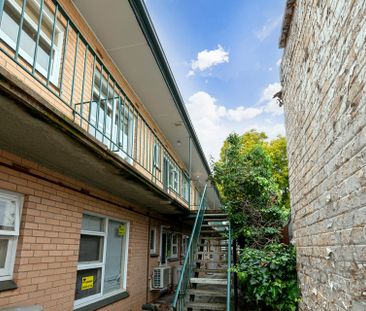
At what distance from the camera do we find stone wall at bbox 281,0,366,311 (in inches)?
80.7

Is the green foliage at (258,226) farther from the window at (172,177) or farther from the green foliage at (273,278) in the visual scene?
the window at (172,177)

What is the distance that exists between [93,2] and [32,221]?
4.05 m

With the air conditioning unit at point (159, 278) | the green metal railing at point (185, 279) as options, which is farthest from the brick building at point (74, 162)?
the green metal railing at point (185, 279)

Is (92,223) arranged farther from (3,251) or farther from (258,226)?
(258,226)

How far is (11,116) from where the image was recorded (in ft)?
7.82

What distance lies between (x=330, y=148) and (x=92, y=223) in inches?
167

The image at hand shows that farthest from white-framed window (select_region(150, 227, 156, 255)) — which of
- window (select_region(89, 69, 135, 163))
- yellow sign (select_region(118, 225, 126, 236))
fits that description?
window (select_region(89, 69, 135, 163))

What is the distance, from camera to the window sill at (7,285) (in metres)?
2.98

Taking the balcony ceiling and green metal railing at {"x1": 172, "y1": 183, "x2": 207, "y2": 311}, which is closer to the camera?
green metal railing at {"x1": 172, "y1": 183, "x2": 207, "y2": 311}

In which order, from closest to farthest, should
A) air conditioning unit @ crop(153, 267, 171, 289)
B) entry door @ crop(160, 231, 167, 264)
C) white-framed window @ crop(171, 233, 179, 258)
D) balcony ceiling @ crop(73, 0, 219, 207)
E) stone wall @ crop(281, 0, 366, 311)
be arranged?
stone wall @ crop(281, 0, 366, 311) → balcony ceiling @ crop(73, 0, 219, 207) → air conditioning unit @ crop(153, 267, 171, 289) → entry door @ crop(160, 231, 167, 264) → white-framed window @ crop(171, 233, 179, 258)

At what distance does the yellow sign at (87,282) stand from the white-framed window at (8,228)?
1.68 metres

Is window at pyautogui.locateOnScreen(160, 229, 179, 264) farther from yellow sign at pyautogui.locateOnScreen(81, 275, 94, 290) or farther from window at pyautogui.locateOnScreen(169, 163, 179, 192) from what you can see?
yellow sign at pyautogui.locateOnScreen(81, 275, 94, 290)

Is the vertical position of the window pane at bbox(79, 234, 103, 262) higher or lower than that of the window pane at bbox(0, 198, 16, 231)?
lower

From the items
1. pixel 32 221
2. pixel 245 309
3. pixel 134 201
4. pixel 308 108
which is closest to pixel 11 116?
pixel 32 221
